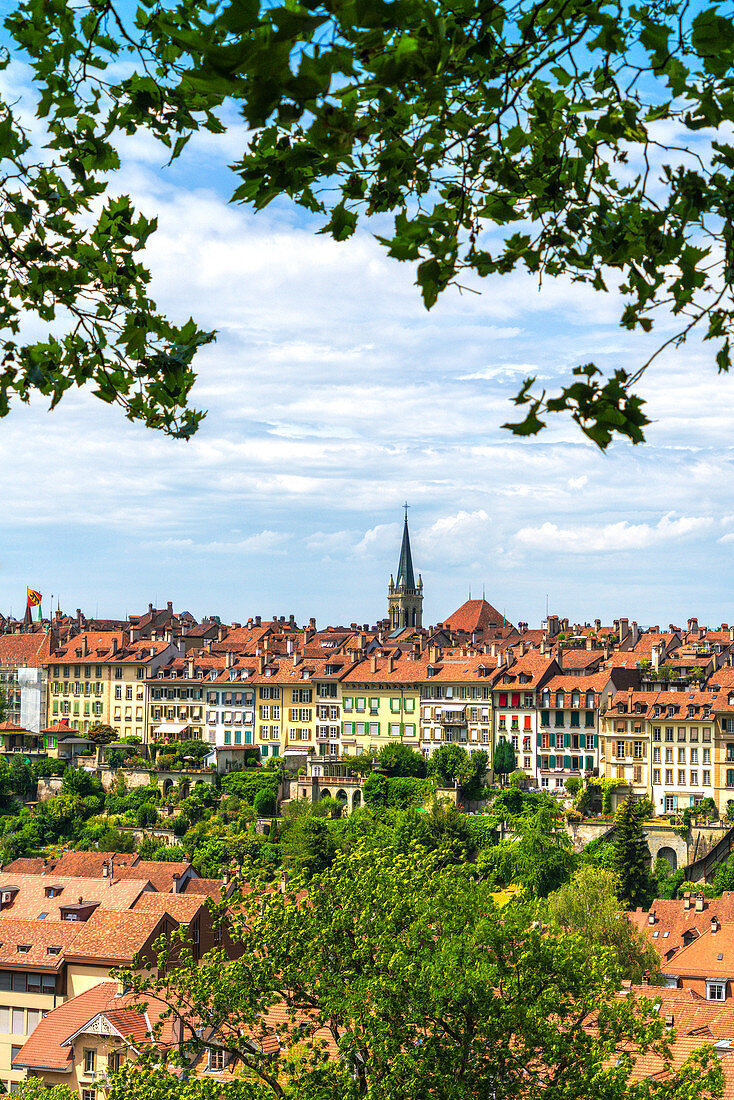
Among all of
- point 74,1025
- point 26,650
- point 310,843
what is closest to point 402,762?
point 310,843

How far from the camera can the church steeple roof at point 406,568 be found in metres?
134

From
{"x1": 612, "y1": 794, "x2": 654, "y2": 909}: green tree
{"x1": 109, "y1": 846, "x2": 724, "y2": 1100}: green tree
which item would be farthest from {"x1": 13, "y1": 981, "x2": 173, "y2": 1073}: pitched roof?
{"x1": 612, "y1": 794, "x2": 654, "y2": 909}: green tree

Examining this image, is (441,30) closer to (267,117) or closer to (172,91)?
(267,117)

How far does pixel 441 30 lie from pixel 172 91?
3.45 metres

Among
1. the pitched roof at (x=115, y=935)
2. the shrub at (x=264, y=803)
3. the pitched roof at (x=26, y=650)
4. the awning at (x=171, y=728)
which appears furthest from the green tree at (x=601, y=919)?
the pitched roof at (x=26, y=650)

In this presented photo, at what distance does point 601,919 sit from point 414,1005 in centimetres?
3188

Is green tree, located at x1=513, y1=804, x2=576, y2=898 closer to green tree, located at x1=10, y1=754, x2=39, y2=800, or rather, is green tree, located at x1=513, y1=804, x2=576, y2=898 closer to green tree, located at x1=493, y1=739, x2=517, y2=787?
green tree, located at x1=493, y1=739, x2=517, y2=787

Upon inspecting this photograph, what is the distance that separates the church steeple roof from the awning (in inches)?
1687

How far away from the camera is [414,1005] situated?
22156mm

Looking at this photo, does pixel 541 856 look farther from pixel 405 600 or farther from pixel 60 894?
pixel 405 600

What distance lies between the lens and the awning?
3757 inches

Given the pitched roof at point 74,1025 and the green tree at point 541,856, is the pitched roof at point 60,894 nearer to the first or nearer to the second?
the pitched roof at point 74,1025

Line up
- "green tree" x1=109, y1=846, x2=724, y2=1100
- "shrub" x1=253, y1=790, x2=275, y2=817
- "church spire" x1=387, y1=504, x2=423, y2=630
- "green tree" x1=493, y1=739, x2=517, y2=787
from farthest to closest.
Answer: "church spire" x1=387, y1=504, x2=423, y2=630 < "green tree" x1=493, y1=739, x2=517, y2=787 < "shrub" x1=253, y1=790, x2=275, y2=817 < "green tree" x1=109, y1=846, x2=724, y2=1100

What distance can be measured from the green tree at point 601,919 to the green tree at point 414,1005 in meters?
24.3
